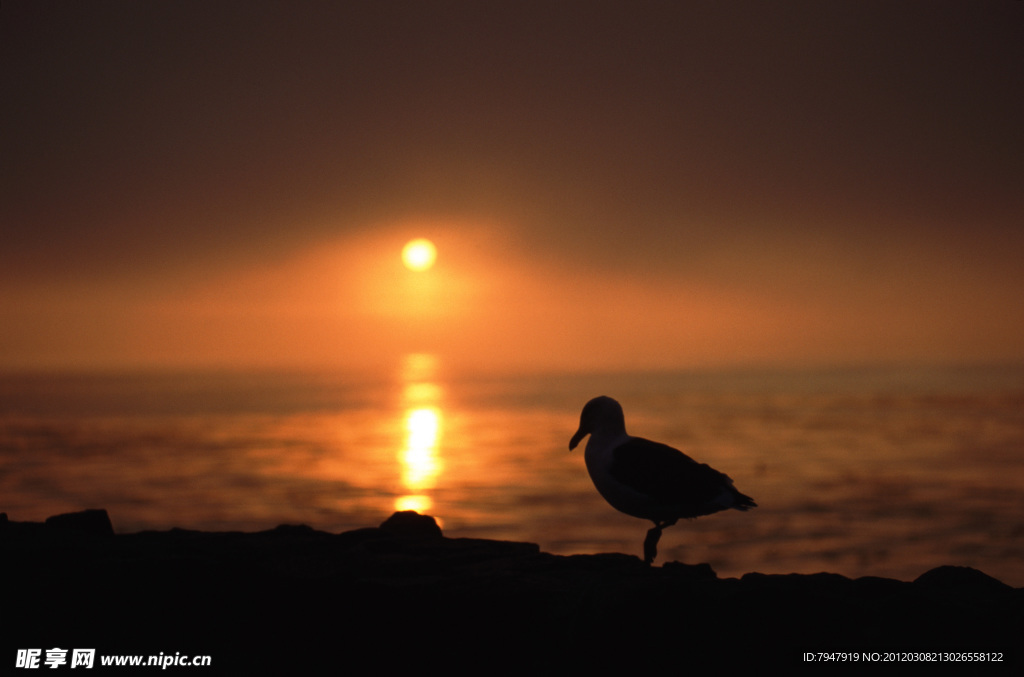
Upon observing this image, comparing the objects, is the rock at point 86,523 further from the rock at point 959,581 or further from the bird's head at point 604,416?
the rock at point 959,581

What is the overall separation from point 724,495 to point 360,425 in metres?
67.4

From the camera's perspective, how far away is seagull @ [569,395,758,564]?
29.3 feet

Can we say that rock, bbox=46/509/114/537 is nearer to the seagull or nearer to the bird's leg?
the seagull

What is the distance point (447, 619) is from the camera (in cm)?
650

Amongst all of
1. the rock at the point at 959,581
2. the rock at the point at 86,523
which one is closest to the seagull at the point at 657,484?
the rock at the point at 959,581

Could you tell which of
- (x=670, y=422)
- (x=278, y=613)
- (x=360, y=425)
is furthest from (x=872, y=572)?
(x=360, y=425)

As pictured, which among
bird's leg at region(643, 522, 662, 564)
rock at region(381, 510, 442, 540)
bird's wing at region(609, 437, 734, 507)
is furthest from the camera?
rock at region(381, 510, 442, 540)

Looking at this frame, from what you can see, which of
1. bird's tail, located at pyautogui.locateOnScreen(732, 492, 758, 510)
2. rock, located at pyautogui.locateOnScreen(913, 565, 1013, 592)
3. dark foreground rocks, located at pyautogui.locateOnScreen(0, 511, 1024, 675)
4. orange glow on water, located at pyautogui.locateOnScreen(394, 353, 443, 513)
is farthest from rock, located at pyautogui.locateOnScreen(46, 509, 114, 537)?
orange glow on water, located at pyautogui.locateOnScreen(394, 353, 443, 513)

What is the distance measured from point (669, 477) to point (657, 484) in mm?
134

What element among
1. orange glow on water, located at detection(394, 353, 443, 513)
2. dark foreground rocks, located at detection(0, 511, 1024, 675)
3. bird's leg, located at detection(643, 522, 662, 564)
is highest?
orange glow on water, located at detection(394, 353, 443, 513)

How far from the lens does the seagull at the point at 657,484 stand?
29.3 ft

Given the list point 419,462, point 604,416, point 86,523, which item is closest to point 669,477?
point 604,416

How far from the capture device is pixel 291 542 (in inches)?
308

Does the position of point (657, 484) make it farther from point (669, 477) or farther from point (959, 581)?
point (959, 581)
